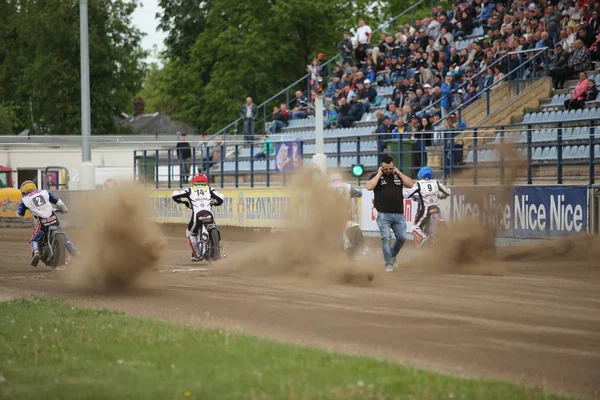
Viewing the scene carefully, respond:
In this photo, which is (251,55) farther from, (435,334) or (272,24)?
(435,334)

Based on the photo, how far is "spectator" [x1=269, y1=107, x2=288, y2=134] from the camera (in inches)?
1506

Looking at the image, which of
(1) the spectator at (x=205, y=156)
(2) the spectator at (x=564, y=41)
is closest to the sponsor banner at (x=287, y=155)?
(1) the spectator at (x=205, y=156)

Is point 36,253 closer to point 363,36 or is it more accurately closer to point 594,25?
point 594,25

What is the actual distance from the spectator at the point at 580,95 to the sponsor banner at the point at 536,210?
347 centimetres

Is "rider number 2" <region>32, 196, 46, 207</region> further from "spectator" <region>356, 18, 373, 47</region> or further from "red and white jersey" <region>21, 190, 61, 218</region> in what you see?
"spectator" <region>356, 18, 373, 47</region>

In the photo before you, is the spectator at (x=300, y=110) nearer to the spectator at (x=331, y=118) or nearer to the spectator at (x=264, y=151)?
the spectator at (x=331, y=118)

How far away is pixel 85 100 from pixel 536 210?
17.9 meters

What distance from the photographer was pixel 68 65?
6988 cm

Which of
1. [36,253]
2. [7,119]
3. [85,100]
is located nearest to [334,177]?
[36,253]

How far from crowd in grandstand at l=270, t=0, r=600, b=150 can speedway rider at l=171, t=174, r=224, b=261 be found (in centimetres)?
636

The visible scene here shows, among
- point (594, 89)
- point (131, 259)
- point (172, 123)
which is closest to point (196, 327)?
point (131, 259)

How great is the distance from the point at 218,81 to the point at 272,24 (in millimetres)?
4276

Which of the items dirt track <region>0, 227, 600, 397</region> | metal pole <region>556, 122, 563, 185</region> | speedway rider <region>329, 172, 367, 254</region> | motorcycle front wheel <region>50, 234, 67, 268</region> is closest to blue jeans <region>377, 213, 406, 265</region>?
dirt track <region>0, 227, 600, 397</region>

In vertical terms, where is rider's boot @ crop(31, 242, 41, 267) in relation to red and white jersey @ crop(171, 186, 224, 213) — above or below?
below
